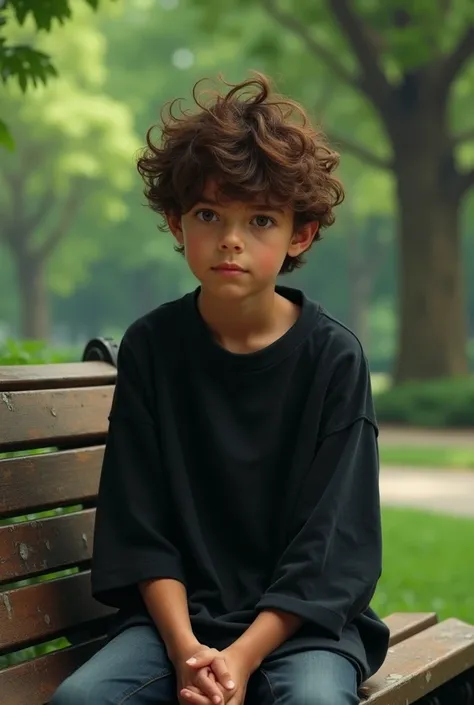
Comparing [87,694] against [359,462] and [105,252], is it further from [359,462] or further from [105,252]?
[105,252]

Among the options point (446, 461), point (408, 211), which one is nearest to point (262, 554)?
point (446, 461)

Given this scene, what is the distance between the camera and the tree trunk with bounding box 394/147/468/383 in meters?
20.9

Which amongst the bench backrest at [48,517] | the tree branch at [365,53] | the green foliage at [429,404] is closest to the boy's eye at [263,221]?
the bench backrest at [48,517]

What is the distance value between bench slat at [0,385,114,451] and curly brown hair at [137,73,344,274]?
1.74ft

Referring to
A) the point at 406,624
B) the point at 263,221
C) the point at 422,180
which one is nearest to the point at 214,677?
the point at 263,221

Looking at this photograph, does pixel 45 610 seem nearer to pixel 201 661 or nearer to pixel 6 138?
pixel 201 661

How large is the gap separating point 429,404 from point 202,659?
16.7 m

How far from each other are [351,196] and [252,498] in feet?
128

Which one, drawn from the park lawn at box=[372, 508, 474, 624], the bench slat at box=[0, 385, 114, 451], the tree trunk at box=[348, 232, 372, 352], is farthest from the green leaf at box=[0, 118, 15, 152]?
the tree trunk at box=[348, 232, 372, 352]

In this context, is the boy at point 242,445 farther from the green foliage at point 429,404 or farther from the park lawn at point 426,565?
the green foliage at point 429,404

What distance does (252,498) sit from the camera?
9.48ft

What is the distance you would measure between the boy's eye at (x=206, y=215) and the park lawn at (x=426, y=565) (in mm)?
3506

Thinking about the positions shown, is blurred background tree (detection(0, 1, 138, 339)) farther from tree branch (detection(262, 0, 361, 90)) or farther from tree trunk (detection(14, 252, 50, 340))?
tree branch (detection(262, 0, 361, 90))

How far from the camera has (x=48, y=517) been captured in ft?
10.3
